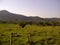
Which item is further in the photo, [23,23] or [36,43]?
[23,23]

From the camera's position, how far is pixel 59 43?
17.5 m

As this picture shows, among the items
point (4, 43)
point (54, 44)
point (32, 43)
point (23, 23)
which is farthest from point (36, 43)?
point (23, 23)

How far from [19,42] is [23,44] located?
1034 mm

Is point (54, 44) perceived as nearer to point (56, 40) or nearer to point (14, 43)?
point (56, 40)

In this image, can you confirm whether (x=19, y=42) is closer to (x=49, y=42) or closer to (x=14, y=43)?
(x=14, y=43)

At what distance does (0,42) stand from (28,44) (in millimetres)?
3327

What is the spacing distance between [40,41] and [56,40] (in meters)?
1.92

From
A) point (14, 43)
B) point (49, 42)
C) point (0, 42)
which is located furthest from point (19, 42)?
point (49, 42)

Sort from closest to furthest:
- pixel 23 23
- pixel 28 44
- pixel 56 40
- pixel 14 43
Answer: pixel 28 44 < pixel 14 43 < pixel 56 40 < pixel 23 23

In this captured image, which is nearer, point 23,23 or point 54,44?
point 54,44

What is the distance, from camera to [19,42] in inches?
710

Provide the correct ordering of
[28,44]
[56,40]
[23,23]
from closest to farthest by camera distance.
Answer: [28,44], [56,40], [23,23]

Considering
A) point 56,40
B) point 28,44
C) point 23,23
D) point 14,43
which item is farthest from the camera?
point 23,23

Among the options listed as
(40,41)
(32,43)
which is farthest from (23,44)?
(40,41)
